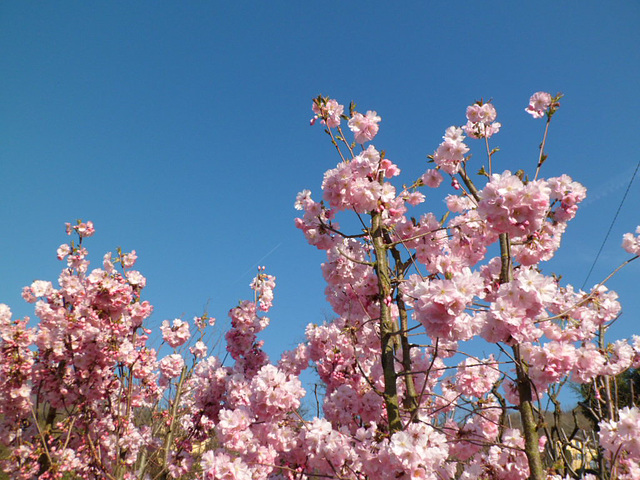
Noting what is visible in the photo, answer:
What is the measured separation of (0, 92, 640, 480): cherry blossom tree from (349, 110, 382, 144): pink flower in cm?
1

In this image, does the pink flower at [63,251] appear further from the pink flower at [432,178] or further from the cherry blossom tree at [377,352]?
the pink flower at [432,178]

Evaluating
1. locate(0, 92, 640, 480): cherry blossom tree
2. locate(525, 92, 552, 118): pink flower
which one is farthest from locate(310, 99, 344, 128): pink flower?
locate(525, 92, 552, 118): pink flower

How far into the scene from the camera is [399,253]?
3.85 metres

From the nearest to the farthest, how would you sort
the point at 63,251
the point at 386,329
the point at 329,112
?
the point at 386,329 < the point at 329,112 < the point at 63,251

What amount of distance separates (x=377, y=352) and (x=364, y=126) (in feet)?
7.59

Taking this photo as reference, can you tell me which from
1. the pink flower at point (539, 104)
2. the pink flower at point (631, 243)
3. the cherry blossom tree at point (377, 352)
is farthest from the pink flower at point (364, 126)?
the pink flower at point (631, 243)

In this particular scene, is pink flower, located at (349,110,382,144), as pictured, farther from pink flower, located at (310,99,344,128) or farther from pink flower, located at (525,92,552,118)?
pink flower, located at (525,92,552,118)

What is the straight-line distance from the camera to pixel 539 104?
396 cm

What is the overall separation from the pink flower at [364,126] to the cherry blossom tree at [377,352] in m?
0.01

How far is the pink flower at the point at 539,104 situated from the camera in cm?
389

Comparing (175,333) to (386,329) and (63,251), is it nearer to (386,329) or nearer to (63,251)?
(63,251)

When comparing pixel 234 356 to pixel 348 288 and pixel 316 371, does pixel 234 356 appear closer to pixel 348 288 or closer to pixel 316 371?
pixel 316 371

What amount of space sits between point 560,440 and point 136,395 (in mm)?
5652

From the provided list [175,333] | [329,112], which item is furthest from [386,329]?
[175,333]
